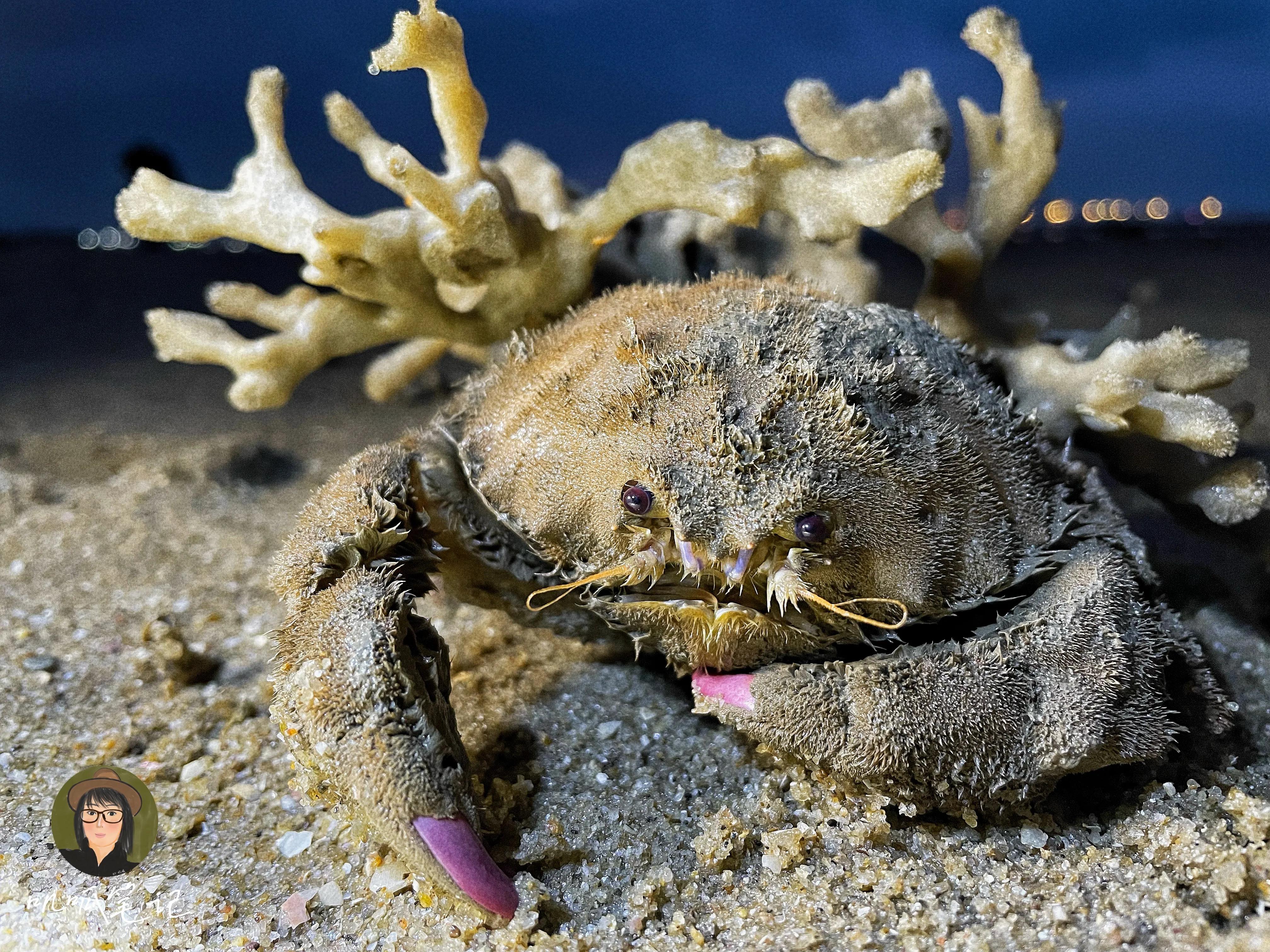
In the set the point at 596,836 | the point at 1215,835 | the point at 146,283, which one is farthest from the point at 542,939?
the point at 146,283

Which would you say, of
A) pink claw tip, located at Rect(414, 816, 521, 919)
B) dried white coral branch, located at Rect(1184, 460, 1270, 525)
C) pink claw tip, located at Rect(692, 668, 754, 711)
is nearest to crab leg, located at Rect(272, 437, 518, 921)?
pink claw tip, located at Rect(414, 816, 521, 919)

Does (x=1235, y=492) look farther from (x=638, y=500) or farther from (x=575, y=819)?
(x=575, y=819)

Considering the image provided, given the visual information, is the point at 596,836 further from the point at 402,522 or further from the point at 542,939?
the point at 402,522

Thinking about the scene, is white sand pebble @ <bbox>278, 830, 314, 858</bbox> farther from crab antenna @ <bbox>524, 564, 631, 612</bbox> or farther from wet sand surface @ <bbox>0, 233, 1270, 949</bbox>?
crab antenna @ <bbox>524, 564, 631, 612</bbox>

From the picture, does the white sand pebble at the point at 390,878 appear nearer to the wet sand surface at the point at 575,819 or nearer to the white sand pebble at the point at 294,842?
the wet sand surface at the point at 575,819

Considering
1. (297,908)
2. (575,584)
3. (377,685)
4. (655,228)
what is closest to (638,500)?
(575,584)

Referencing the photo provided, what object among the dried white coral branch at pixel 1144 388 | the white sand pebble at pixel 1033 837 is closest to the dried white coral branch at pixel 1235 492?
the dried white coral branch at pixel 1144 388
